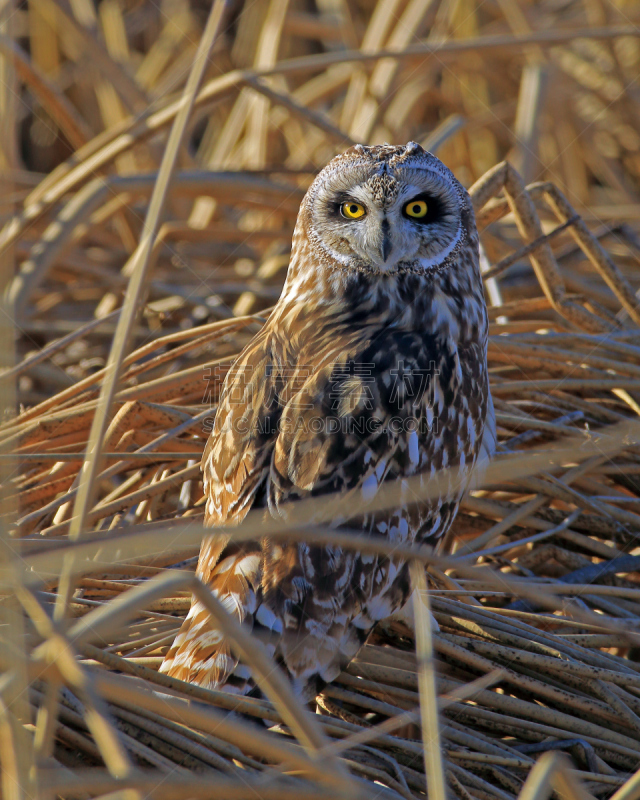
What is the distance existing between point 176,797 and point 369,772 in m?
0.82

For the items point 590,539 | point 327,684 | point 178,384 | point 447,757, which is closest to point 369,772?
point 447,757

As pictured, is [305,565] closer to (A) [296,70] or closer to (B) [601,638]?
(B) [601,638]

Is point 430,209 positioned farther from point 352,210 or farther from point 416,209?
point 352,210

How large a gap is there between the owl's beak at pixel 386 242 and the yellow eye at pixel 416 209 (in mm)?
89

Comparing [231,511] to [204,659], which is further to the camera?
[231,511]

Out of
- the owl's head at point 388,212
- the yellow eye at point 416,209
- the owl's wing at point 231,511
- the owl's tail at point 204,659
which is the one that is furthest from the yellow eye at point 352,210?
the owl's tail at point 204,659

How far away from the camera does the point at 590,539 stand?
244cm

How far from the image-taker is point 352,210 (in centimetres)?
238

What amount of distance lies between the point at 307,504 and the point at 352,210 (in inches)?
36.9

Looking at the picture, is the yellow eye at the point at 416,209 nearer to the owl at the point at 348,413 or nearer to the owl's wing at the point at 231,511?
the owl at the point at 348,413

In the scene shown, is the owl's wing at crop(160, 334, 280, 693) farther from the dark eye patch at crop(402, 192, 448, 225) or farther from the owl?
the dark eye patch at crop(402, 192, 448, 225)

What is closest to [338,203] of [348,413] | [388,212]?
[388,212]

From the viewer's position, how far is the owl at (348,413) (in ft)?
6.50

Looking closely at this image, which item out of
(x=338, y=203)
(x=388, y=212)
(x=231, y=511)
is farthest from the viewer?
(x=338, y=203)
